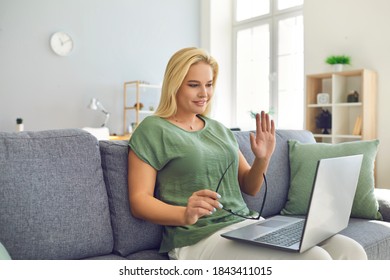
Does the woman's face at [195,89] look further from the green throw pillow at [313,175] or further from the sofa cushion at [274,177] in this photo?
the green throw pillow at [313,175]

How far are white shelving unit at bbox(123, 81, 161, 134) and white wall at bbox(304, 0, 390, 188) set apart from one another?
191 centimetres

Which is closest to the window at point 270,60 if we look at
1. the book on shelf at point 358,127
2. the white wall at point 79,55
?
the white wall at point 79,55

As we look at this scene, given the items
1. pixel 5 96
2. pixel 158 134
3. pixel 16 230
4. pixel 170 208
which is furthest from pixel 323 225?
pixel 5 96

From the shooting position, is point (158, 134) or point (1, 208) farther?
point (158, 134)

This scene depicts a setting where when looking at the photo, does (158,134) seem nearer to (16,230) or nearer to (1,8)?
(16,230)

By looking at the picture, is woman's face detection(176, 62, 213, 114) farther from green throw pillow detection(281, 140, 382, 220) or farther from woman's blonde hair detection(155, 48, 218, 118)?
green throw pillow detection(281, 140, 382, 220)

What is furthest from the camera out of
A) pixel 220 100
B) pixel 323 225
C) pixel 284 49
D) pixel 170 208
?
pixel 220 100

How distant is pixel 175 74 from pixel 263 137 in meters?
0.37

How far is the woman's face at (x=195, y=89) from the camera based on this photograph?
1.46m

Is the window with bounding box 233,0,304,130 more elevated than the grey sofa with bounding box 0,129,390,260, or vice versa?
the window with bounding box 233,0,304,130

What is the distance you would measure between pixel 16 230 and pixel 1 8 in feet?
12.5

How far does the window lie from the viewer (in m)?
5.18

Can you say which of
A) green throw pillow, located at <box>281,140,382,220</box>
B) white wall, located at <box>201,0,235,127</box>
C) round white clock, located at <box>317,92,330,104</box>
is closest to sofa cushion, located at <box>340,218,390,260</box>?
green throw pillow, located at <box>281,140,382,220</box>

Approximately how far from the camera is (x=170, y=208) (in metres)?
1.25
